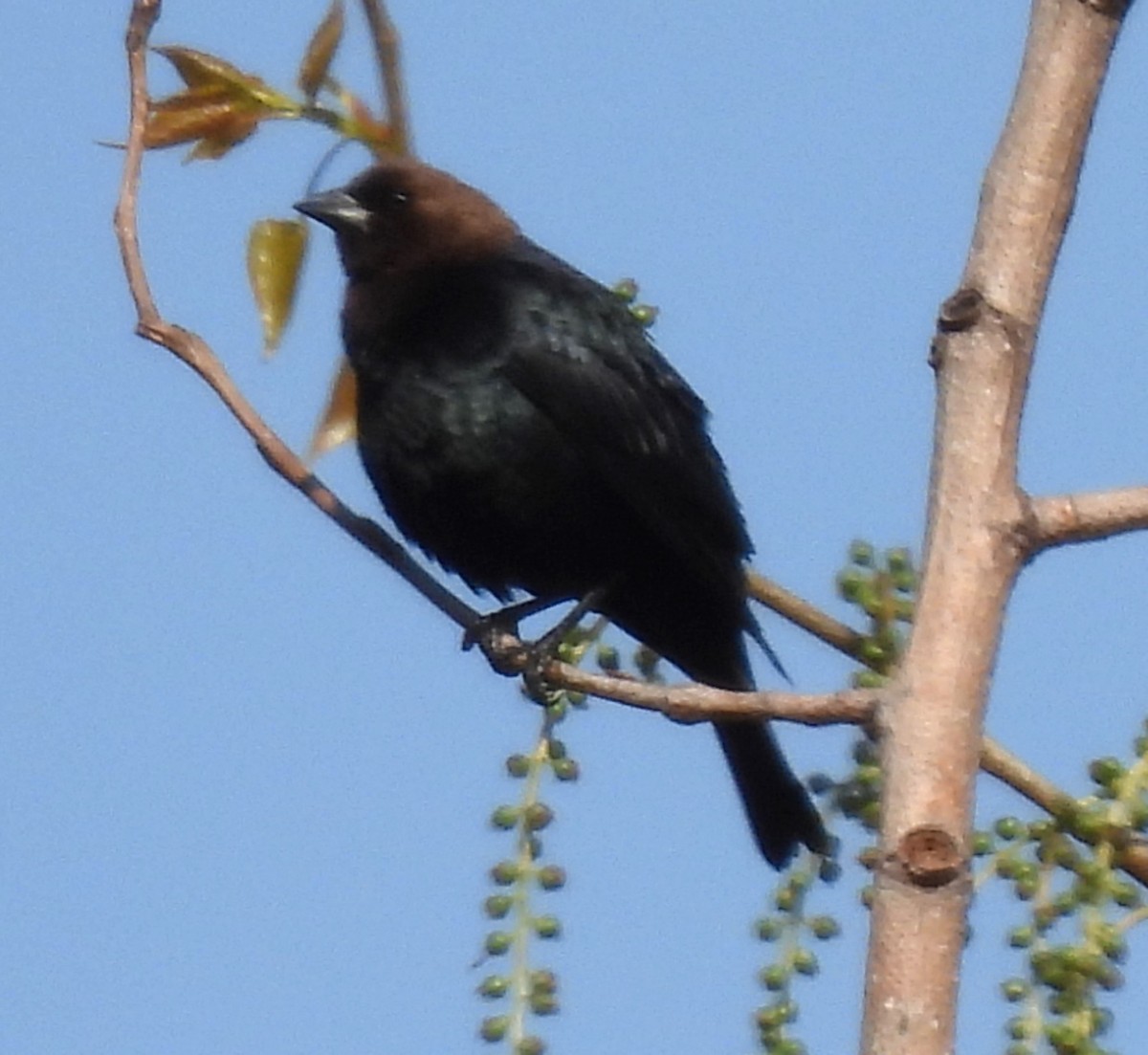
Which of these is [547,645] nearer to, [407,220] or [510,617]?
[510,617]

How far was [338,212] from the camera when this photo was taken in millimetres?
3734

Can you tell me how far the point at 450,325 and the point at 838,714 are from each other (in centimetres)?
181

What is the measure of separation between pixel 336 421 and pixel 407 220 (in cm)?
126

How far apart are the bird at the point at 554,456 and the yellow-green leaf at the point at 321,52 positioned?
0.87m

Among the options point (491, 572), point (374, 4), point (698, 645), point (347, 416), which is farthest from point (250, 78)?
point (698, 645)

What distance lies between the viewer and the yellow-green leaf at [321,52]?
2352mm

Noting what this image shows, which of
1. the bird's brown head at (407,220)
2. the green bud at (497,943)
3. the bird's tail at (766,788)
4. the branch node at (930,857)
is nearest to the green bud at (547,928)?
the green bud at (497,943)

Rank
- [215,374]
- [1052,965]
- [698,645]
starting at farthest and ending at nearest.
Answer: [698,645] → [215,374] → [1052,965]

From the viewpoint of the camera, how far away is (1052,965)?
70.0 inches

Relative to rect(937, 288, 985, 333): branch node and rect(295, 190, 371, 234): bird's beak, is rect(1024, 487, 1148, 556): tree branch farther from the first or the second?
rect(295, 190, 371, 234): bird's beak

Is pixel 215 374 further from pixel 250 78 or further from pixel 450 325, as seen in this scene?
pixel 450 325

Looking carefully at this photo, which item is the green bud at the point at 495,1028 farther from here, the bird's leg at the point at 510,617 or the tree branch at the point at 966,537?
the bird's leg at the point at 510,617

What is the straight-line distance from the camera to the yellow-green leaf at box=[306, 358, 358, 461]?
2.49m

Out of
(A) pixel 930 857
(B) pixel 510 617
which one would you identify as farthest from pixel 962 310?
(B) pixel 510 617
